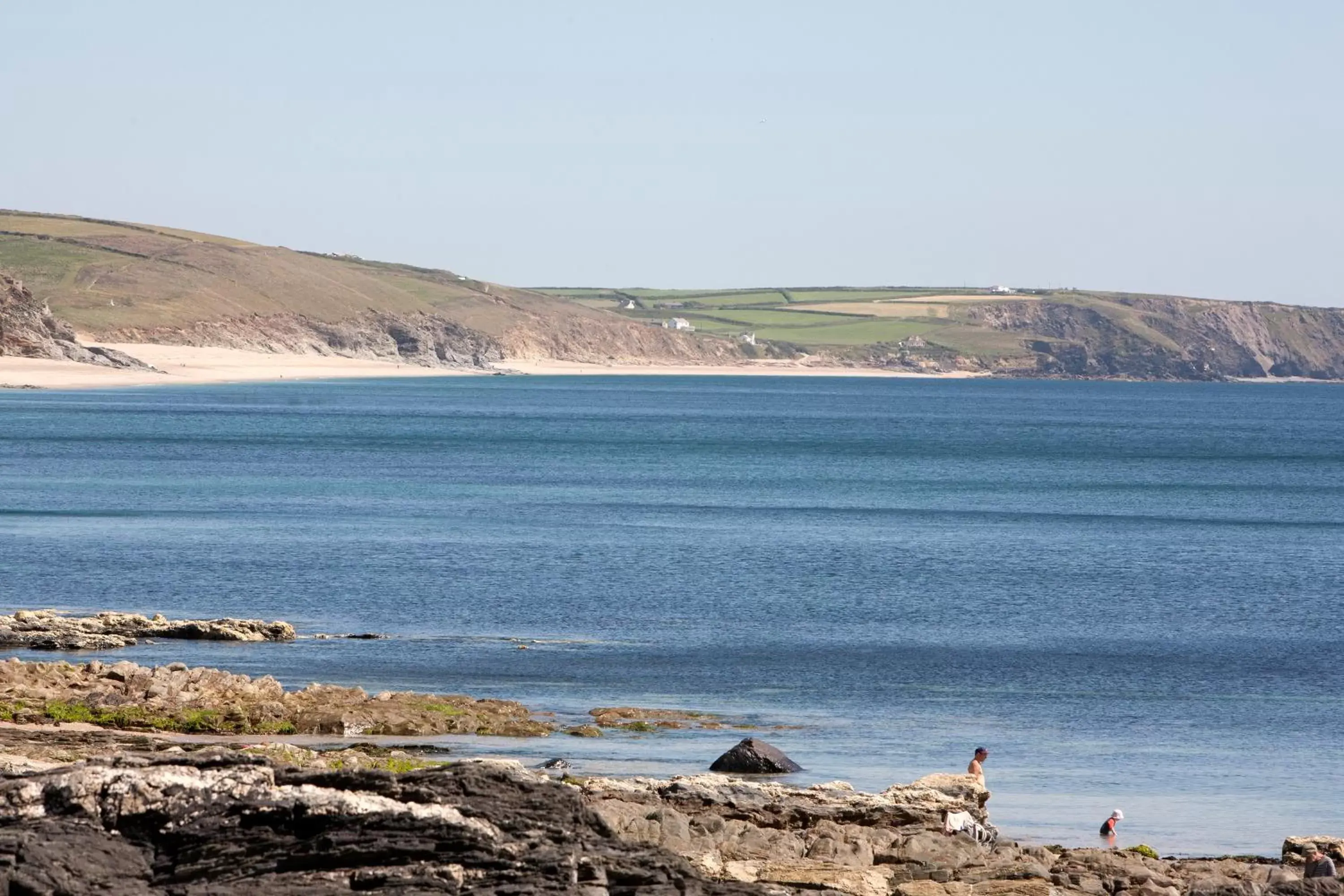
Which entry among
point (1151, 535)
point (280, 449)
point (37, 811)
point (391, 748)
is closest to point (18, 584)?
point (391, 748)

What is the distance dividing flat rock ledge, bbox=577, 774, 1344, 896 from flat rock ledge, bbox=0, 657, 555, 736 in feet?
21.0

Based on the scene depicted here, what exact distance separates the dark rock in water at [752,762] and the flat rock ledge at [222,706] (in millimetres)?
3961

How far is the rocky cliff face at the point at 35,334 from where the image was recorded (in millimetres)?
172750

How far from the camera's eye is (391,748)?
2417cm

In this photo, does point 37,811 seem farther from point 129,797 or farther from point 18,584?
point 18,584

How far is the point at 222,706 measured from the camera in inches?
1026

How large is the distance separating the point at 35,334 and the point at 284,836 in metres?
179

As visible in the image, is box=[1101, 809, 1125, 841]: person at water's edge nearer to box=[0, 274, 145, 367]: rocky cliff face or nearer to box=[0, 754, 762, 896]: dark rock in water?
box=[0, 754, 762, 896]: dark rock in water

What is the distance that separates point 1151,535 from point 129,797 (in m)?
57.6

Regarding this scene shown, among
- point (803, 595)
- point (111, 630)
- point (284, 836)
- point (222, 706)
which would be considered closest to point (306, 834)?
point (284, 836)

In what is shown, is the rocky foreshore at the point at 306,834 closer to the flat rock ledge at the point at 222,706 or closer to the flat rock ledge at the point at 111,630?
the flat rock ledge at the point at 222,706

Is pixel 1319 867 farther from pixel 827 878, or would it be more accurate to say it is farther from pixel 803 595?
pixel 803 595

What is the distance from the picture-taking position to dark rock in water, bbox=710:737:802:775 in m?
23.5

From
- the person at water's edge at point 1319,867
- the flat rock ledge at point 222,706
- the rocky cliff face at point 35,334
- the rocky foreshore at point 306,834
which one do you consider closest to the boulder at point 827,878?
the rocky foreshore at point 306,834
